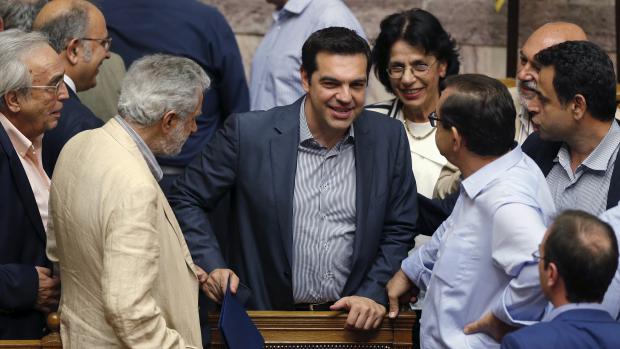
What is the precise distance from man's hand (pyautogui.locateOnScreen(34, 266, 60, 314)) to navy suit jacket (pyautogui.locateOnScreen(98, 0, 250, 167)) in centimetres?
179

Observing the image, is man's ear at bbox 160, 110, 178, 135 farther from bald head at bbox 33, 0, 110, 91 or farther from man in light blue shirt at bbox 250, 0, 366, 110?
man in light blue shirt at bbox 250, 0, 366, 110

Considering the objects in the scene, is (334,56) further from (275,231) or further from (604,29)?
(604,29)

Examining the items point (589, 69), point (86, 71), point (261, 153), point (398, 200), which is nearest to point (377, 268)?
point (398, 200)

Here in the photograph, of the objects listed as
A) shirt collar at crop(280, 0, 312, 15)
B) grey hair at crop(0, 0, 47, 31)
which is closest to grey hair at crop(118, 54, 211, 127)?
grey hair at crop(0, 0, 47, 31)

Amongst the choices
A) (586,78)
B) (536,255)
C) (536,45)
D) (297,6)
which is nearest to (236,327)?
(536,255)

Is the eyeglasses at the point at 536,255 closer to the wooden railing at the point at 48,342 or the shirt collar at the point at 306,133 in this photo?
the shirt collar at the point at 306,133

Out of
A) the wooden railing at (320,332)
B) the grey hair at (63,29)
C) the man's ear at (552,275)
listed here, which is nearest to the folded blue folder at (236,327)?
the wooden railing at (320,332)

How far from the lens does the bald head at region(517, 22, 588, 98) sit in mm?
5766

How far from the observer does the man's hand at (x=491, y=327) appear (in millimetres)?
4289

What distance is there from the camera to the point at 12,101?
5.05 metres

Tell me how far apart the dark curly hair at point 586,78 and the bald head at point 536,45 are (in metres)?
0.84

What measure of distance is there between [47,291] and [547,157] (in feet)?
6.37

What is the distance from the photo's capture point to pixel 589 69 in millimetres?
4844

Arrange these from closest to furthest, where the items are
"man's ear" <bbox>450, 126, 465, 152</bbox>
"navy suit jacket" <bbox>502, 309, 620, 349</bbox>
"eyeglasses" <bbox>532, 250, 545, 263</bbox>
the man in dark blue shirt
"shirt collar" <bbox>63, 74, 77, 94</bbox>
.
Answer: "navy suit jacket" <bbox>502, 309, 620, 349</bbox> < "eyeglasses" <bbox>532, 250, 545, 263</bbox> < "man's ear" <bbox>450, 126, 465, 152</bbox> < "shirt collar" <bbox>63, 74, 77, 94</bbox> < the man in dark blue shirt
